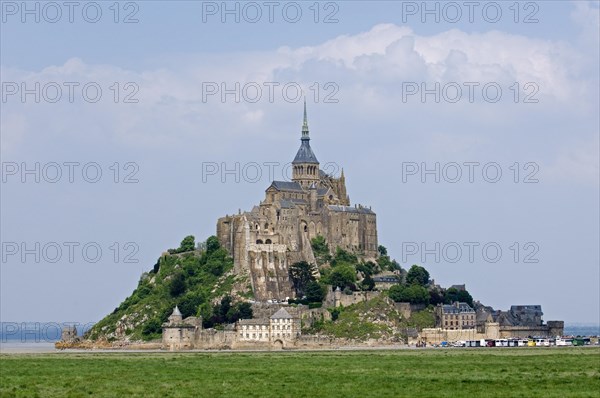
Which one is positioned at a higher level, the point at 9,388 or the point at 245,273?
the point at 245,273

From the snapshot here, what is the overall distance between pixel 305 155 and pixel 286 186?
871 centimetres

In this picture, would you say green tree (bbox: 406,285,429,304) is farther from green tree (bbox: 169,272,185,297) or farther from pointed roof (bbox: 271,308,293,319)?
green tree (bbox: 169,272,185,297)

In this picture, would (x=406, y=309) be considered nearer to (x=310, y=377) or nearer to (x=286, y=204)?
(x=286, y=204)

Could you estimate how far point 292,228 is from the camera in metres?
154

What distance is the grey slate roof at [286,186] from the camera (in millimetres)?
158250

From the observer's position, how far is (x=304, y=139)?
169 meters

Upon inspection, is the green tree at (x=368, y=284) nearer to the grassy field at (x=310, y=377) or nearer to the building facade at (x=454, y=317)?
the building facade at (x=454, y=317)

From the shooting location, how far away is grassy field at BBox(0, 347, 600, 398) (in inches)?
2502

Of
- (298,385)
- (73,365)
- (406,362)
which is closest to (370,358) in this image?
(406,362)

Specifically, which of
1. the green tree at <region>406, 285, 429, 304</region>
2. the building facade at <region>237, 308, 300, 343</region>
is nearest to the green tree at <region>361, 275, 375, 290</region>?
the green tree at <region>406, 285, 429, 304</region>

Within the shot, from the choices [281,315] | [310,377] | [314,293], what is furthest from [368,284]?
[310,377]

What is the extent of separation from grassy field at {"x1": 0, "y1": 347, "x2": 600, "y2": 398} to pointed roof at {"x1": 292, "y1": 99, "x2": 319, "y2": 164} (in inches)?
2670

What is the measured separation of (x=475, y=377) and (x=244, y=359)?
30537 millimetres

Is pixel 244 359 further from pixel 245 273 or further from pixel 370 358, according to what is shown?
pixel 245 273
